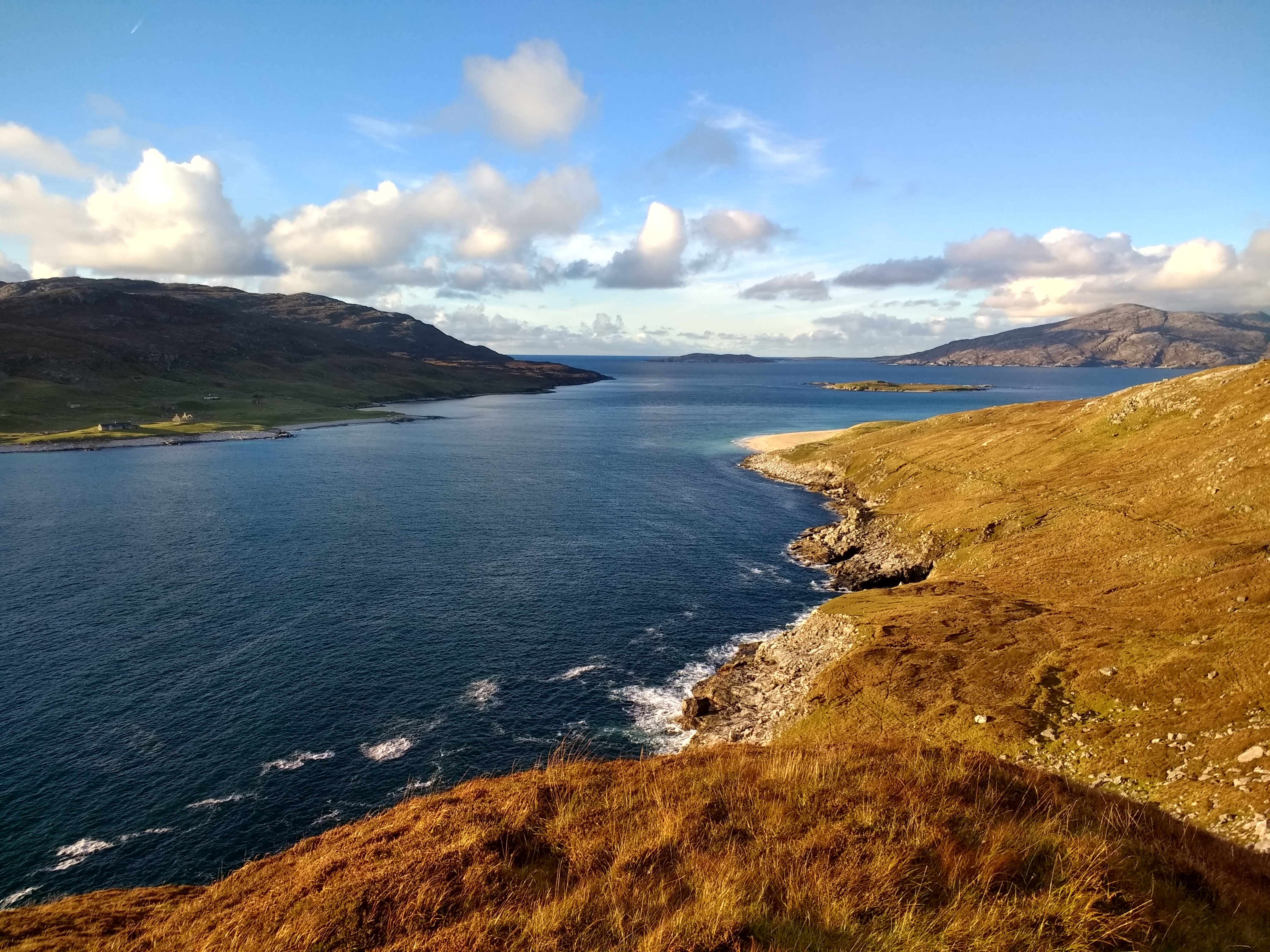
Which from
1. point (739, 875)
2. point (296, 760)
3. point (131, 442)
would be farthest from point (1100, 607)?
point (131, 442)

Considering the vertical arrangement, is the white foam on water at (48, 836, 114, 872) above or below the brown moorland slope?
below

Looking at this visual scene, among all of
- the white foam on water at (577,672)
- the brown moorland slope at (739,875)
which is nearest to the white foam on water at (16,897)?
the brown moorland slope at (739,875)

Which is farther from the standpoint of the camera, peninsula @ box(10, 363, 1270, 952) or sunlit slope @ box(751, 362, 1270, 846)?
sunlit slope @ box(751, 362, 1270, 846)

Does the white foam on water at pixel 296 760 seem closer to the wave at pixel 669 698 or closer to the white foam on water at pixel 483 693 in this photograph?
the white foam on water at pixel 483 693

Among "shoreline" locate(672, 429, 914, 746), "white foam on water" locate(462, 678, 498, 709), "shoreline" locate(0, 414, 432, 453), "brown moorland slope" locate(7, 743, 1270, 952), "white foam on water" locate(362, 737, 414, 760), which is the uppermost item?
"shoreline" locate(0, 414, 432, 453)

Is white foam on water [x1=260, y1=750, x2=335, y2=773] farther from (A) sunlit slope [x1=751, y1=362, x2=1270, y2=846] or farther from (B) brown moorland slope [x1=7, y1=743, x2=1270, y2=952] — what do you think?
(A) sunlit slope [x1=751, y1=362, x2=1270, y2=846]

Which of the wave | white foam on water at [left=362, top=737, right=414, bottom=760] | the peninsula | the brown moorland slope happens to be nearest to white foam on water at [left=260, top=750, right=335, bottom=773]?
white foam on water at [left=362, top=737, right=414, bottom=760]
